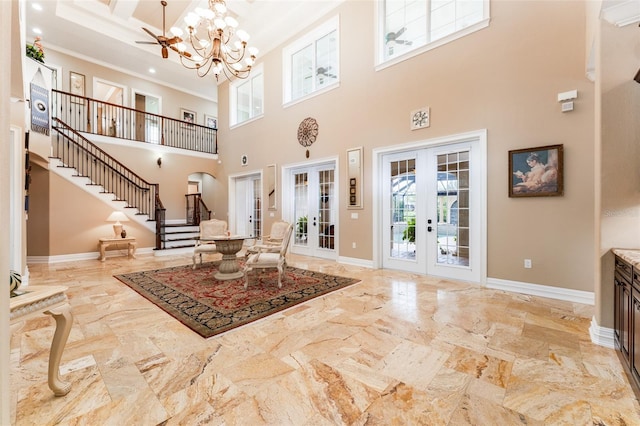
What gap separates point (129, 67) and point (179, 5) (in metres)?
3.99

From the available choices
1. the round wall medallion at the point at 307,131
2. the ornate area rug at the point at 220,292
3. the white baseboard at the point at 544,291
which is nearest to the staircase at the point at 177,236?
the ornate area rug at the point at 220,292

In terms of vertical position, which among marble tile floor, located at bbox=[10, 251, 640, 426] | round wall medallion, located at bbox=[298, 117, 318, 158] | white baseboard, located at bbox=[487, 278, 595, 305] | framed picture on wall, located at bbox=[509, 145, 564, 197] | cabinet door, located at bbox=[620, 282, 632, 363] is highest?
round wall medallion, located at bbox=[298, 117, 318, 158]

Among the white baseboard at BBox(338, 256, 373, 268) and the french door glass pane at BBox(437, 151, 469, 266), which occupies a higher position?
the french door glass pane at BBox(437, 151, 469, 266)

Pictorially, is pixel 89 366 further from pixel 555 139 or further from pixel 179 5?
pixel 179 5

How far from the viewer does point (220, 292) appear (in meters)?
4.06

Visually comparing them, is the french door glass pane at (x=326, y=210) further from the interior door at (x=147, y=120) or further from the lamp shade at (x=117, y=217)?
the interior door at (x=147, y=120)

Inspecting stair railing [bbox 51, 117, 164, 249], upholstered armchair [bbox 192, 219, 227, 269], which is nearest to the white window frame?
upholstered armchair [bbox 192, 219, 227, 269]

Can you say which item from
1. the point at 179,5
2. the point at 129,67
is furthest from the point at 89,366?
the point at 129,67

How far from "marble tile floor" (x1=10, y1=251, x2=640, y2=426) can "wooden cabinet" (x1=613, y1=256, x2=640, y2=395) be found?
0.12 meters

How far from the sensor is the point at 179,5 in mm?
6684

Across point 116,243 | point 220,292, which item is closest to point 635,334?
point 220,292

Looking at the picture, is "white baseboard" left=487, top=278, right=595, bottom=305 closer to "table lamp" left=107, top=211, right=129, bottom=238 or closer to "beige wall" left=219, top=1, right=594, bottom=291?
"beige wall" left=219, top=1, right=594, bottom=291

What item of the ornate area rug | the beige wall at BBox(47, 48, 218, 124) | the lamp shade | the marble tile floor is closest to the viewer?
the marble tile floor

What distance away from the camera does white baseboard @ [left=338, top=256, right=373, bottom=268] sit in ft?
18.8
